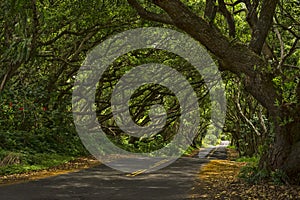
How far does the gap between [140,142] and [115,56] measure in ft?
52.7

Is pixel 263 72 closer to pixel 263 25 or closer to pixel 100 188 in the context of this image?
pixel 263 25

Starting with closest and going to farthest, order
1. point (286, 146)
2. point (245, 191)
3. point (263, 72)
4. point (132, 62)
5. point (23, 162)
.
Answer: point (245, 191)
point (263, 72)
point (286, 146)
point (23, 162)
point (132, 62)

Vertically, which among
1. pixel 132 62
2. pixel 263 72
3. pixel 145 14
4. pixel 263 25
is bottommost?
pixel 263 72

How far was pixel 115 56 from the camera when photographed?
24094mm

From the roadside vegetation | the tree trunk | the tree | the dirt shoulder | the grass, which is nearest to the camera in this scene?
the dirt shoulder

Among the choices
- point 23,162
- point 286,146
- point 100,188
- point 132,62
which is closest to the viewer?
point 100,188

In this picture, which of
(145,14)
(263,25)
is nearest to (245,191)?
(263,25)

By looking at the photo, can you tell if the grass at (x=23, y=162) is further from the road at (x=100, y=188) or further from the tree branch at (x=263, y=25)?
the tree branch at (x=263, y=25)

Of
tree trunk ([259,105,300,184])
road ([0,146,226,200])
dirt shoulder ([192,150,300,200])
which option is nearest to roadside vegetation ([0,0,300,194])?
tree trunk ([259,105,300,184])

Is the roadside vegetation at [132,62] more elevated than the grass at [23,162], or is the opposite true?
the roadside vegetation at [132,62]

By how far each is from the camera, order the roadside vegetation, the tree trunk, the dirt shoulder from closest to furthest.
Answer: the dirt shoulder → the tree trunk → the roadside vegetation

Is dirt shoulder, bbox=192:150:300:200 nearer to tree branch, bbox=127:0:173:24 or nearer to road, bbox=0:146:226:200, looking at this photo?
road, bbox=0:146:226:200

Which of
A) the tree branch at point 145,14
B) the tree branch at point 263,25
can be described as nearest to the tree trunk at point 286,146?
the tree branch at point 263,25

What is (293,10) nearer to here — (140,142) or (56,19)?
(56,19)
